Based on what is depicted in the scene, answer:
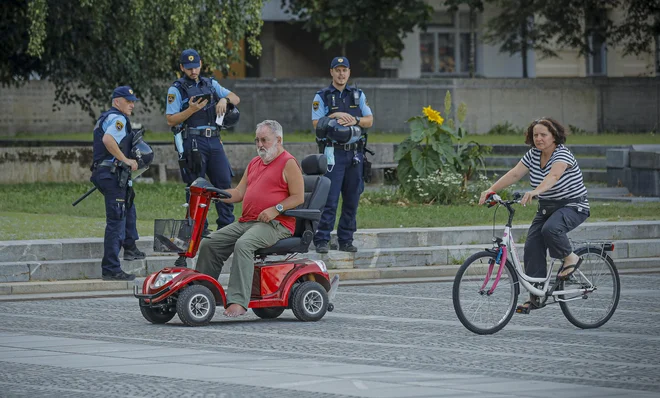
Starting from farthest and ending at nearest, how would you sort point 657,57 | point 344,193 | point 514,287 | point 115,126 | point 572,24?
point 657,57
point 572,24
point 344,193
point 115,126
point 514,287

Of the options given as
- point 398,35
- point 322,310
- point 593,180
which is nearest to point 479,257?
point 322,310

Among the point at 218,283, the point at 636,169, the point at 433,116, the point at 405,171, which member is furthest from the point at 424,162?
the point at 218,283

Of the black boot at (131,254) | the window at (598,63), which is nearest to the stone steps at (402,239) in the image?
the black boot at (131,254)

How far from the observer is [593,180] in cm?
2527

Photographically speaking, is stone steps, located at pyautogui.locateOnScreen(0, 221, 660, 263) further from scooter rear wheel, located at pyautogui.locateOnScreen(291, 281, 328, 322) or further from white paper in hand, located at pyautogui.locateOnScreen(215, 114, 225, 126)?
scooter rear wheel, located at pyautogui.locateOnScreen(291, 281, 328, 322)

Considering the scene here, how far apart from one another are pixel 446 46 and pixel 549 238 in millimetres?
37028

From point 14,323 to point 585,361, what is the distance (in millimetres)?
4841

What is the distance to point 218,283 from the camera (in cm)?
1108

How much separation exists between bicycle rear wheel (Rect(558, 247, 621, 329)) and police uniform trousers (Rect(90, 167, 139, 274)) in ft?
15.7

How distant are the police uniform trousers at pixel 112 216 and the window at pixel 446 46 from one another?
1334 inches

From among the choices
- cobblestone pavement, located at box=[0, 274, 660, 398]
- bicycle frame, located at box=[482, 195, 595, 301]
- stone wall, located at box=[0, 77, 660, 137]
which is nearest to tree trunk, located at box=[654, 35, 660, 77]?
stone wall, located at box=[0, 77, 660, 137]

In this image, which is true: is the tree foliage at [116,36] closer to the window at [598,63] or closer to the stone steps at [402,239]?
the stone steps at [402,239]

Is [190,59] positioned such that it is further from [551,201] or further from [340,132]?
[551,201]

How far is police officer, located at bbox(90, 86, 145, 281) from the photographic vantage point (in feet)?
44.7
